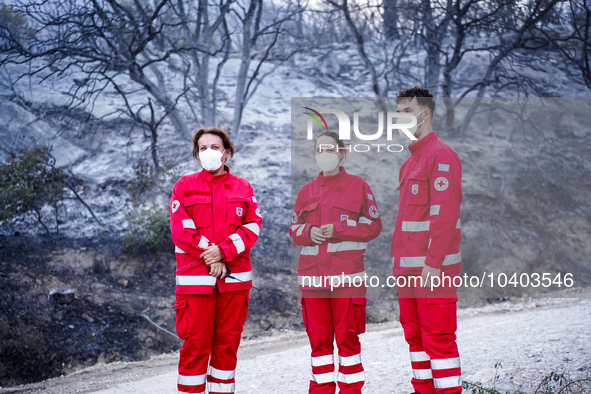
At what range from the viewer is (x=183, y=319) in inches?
128

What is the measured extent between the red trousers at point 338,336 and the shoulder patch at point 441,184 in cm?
95

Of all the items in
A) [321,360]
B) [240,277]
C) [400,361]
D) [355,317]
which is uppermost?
[240,277]

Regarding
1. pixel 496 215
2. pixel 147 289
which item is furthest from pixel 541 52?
pixel 147 289

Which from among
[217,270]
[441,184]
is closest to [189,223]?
[217,270]

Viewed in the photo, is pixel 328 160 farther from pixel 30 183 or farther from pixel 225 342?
pixel 30 183

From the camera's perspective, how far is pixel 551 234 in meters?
8.40

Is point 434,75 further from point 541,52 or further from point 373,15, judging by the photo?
point 541,52

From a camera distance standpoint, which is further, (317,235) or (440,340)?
(317,235)

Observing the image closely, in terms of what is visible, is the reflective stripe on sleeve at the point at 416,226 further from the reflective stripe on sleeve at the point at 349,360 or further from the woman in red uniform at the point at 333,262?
the reflective stripe on sleeve at the point at 349,360

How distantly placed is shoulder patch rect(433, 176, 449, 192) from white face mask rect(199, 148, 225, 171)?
5.28 ft

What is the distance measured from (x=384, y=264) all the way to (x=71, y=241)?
228 inches

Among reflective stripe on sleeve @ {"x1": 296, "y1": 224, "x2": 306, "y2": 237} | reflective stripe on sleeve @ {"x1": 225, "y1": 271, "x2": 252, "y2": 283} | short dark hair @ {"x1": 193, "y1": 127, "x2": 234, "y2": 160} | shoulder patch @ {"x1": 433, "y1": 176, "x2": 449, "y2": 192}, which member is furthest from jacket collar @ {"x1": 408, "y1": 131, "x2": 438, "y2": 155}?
reflective stripe on sleeve @ {"x1": 225, "y1": 271, "x2": 252, "y2": 283}

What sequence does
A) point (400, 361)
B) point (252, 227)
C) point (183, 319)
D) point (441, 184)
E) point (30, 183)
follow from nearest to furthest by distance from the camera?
point (441, 184) → point (183, 319) → point (252, 227) → point (400, 361) → point (30, 183)

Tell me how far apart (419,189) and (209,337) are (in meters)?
1.83
